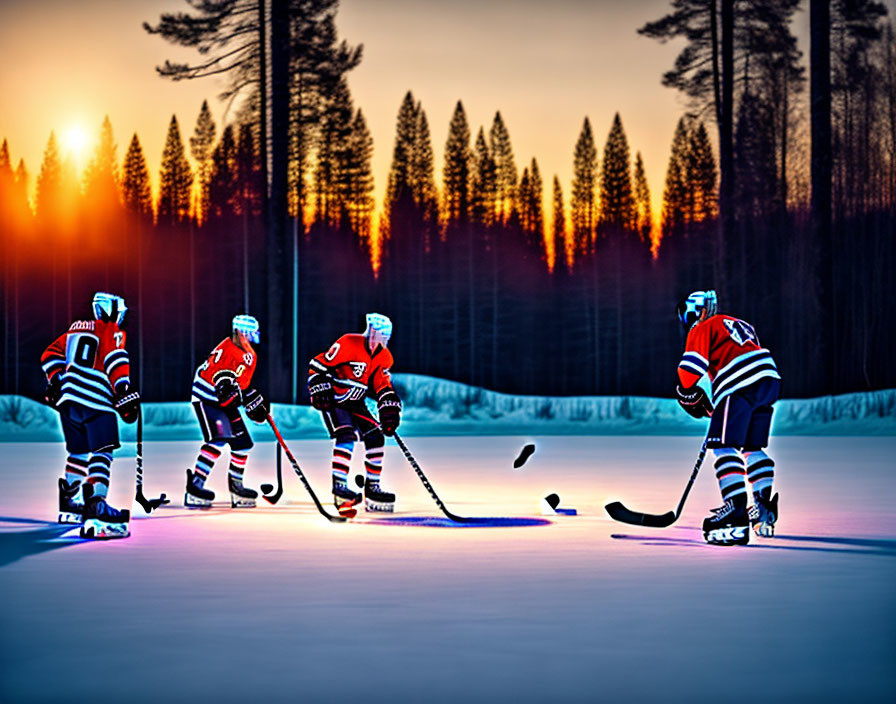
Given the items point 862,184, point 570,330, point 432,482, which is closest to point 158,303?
point 570,330

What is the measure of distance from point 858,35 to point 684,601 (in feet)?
80.4

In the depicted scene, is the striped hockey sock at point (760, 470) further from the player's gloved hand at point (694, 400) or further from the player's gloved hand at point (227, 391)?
the player's gloved hand at point (227, 391)

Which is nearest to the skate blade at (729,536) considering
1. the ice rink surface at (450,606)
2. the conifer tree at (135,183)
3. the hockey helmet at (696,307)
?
the ice rink surface at (450,606)

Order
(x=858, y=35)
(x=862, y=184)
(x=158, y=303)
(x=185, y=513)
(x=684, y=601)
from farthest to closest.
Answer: (x=158, y=303) < (x=862, y=184) < (x=858, y=35) < (x=185, y=513) < (x=684, y=601)


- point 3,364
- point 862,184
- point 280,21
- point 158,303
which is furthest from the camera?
point 158,303

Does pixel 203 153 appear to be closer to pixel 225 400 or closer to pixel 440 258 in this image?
pixel 440 258

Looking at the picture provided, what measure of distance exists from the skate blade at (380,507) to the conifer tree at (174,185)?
228 ft

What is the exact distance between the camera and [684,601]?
686cm

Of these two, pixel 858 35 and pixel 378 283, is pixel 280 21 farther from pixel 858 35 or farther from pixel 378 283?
pixel 378 283

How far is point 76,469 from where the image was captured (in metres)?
10.3

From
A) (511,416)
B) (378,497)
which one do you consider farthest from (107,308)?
(511,416)

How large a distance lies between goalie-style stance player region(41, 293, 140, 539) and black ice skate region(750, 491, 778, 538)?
417 centimetres

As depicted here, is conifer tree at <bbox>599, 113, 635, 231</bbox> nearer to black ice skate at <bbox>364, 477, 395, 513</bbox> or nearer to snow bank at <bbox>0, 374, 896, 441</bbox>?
snow bank at <bbox>0, 374, 896, 441</bbox>

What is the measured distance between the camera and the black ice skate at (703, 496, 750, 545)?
9.05 metres
